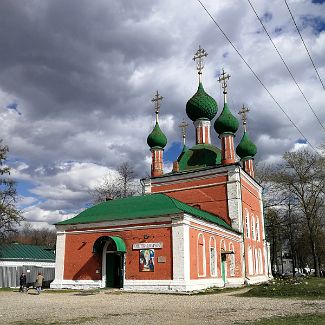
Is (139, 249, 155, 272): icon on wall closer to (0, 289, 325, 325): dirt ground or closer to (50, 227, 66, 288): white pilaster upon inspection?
(50, 227, 66, 288): white pilaster

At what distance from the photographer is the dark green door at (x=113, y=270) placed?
21781mm

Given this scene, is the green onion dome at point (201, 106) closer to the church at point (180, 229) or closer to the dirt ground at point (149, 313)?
the church at point (180, 229)

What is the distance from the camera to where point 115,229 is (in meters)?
21.7

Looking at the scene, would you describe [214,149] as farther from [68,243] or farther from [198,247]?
[68,243]

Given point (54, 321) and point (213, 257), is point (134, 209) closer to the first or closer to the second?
point (213, 257)

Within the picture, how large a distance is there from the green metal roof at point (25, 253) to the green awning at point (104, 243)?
32.8 feet

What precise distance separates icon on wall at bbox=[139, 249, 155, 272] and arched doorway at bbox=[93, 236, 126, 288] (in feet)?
4.59

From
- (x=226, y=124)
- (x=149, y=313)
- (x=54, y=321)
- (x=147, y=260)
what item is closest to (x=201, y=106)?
(x=226, y=124)

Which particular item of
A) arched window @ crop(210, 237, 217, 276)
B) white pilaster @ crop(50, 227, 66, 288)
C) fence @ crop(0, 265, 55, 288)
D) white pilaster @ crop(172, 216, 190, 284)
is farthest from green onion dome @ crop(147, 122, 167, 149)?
fence @ crop(0, 265, 55, 288)

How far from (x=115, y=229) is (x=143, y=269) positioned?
2.80 m

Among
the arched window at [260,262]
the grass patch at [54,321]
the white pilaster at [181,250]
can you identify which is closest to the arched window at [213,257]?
the white pilaster at [181,250]

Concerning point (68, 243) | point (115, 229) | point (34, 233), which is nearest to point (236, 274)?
point (115, 229)

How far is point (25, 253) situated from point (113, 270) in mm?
11324

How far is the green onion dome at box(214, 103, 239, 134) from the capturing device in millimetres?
29094
